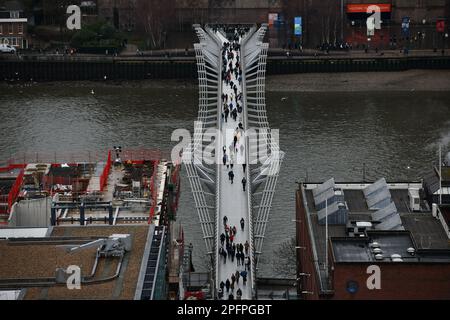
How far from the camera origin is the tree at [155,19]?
193 feet

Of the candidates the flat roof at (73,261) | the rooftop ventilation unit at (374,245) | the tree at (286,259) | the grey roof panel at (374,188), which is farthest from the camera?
the tree at (286,259)

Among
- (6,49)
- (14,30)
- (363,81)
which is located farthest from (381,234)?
(14,30)

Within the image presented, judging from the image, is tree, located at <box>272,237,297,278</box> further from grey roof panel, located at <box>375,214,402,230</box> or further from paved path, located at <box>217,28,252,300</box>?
grey roof panel, located at <box>375,214,402,230</box>

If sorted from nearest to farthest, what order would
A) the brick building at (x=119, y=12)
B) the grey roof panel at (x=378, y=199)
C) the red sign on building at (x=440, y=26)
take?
the grey roof panel at (x=378, y=199)
the red sign on building at (x=440, y=26)
the brick building at (x=119, y=12)

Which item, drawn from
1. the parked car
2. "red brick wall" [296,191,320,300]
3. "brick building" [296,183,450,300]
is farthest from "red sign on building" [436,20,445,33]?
"brick building" [296,183,450,300]

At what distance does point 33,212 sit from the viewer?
25.5 meters

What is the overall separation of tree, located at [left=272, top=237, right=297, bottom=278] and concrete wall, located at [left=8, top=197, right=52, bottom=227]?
15.8 ft

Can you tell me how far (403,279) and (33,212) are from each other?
8.45m

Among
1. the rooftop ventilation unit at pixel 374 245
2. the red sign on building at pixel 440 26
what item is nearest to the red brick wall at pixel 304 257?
the rooftop ventilation unit at pixel 374 245

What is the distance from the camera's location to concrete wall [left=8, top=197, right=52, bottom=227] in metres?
25.3

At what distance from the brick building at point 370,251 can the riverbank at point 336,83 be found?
86.8ft

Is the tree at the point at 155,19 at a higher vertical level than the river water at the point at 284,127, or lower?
higher

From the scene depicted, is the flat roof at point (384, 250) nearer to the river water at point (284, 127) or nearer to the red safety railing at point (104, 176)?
the river water at point (284, 127)

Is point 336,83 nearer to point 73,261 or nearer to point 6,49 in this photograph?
point 6,49
